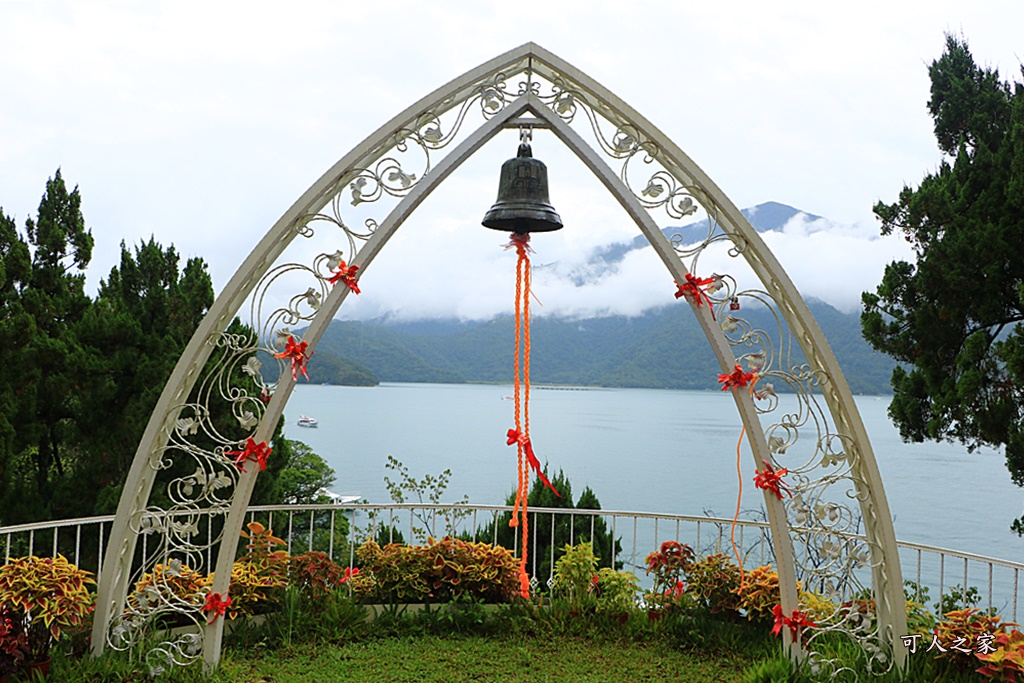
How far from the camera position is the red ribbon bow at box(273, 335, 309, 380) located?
344 cm

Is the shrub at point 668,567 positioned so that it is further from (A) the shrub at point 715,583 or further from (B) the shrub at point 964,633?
(B) the shrub at point 964,633

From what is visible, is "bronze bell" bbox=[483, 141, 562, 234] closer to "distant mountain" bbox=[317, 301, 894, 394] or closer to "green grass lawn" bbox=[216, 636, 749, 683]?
"green grass lawn" bbox=[216, 636, 749, 683]

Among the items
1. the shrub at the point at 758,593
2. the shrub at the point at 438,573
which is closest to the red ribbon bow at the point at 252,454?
the shrub at the point at 438,573

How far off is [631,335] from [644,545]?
44.8 ft

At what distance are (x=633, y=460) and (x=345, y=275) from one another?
118 feet

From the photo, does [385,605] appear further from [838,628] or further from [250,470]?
[838,628]

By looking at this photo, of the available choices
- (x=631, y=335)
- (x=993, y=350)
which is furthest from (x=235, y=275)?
(x=631, y=335)

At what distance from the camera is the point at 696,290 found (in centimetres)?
341

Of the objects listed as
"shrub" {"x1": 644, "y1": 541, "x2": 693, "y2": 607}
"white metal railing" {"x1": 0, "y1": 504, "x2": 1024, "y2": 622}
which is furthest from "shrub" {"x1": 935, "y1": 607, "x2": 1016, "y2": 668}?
"shrub" {"x1": 644, "y1": 541, "x2": 693, "y2": 607}

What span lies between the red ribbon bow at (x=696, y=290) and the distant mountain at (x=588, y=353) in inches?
593

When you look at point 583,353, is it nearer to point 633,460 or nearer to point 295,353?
point 633,460

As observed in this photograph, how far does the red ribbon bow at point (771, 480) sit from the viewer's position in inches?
134

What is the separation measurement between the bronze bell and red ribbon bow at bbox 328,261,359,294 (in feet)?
2.26

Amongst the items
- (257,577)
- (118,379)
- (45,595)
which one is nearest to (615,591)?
(257,577)
